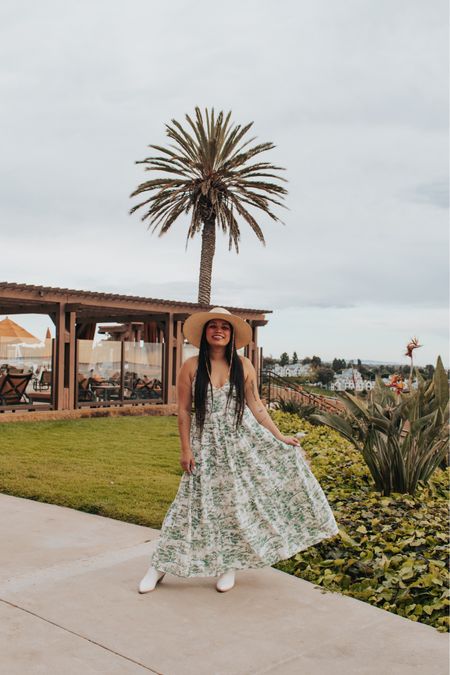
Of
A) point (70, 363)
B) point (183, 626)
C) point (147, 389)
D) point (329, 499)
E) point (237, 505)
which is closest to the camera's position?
point (183, 626)

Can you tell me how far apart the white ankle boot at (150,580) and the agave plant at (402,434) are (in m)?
2.95

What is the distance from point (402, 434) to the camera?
24.7ft

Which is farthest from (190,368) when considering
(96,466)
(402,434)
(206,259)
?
(206,259)

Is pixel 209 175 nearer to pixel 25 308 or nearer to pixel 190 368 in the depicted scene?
pixel 25 308

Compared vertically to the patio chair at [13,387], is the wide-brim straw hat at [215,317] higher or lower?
higher

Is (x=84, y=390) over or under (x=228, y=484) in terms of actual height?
under

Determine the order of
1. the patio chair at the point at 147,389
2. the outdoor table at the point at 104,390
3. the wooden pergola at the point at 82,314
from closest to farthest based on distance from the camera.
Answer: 1. the wooden pergola at the point at 82,314
2. the outdoor table at the point at 104,390
3. the patio chair at the point at 147,389

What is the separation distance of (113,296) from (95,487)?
1068 centimetres

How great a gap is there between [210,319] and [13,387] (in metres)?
12.5

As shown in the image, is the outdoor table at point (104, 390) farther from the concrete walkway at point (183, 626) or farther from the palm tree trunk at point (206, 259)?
the concrete walkway at point (183, 626)

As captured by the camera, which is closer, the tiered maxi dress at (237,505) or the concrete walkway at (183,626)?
the concrete walkway at (183,626)

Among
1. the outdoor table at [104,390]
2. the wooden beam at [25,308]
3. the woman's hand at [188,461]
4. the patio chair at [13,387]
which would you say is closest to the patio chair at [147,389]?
the outdoor table at [104,390]

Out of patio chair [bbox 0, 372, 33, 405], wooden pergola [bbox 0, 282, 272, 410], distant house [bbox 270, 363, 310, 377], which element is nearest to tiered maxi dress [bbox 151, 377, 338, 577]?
wooden pergola [bbox 0, 282, 272, 410]

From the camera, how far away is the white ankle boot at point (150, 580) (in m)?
4.42
